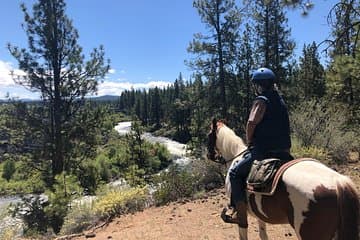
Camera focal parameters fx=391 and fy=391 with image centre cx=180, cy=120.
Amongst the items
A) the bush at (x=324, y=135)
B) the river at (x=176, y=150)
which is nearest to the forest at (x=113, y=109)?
the bush at (x=324, y=135)

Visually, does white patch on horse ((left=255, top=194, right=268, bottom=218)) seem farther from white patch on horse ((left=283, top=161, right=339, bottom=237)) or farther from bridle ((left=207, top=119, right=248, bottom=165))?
bridle ((left=207, top=119, right=248, bottom=165))

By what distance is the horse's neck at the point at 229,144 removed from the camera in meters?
5.37

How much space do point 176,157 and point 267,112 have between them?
41218mm

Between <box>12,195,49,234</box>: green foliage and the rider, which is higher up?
the rider

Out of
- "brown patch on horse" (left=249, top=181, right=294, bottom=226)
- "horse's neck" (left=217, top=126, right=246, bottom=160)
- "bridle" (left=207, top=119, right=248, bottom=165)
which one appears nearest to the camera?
"brown patch on horse" (left=249, top=181, right=294, bottom=226)

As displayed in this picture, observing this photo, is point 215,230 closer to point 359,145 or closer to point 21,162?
point 359,145

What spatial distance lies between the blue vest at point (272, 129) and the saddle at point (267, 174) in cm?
20

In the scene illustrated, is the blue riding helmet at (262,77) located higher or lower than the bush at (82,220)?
higher

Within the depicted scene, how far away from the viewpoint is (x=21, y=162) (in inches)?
685

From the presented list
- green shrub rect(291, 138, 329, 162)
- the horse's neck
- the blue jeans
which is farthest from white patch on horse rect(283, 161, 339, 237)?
green shrub rect(291, 138, 329, 162)

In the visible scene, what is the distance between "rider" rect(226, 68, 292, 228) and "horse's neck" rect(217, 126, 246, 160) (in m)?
0.81

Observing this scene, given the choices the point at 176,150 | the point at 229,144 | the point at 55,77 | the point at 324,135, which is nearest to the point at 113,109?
the point at 55,77

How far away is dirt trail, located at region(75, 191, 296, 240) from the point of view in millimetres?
7070

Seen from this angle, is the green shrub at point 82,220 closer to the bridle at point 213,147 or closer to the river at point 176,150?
the bridle at point 213,147
